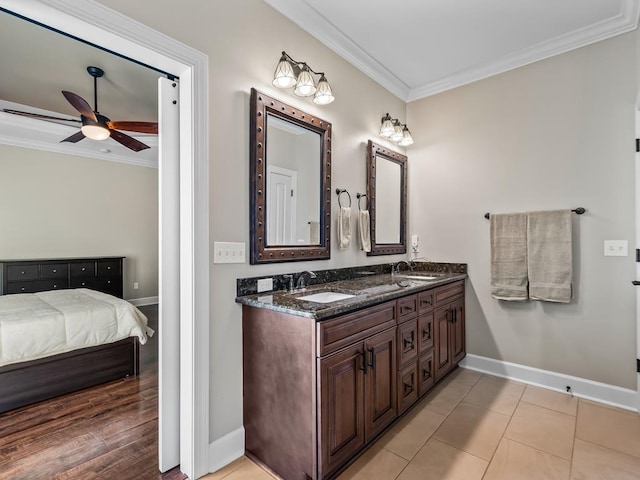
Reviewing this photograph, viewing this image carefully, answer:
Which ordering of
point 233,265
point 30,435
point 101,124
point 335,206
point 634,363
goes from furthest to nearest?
1. point 101,124
2. point 335,206
3. point 634,363
4. point 30,435
5. point 233,265

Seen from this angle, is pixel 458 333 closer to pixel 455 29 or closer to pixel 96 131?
pixel 455 29

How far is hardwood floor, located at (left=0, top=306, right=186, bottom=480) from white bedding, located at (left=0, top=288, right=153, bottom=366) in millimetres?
387

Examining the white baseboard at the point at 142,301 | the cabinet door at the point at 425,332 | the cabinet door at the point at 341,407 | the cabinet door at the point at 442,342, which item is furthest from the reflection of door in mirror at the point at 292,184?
the white baseboard at the point at 142,301

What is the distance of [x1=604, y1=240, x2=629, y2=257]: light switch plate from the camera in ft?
7.64

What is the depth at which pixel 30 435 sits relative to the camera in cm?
203

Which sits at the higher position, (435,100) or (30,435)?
(435,100)

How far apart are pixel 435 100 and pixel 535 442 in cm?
293

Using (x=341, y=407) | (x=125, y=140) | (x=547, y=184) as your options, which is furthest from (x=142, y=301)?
(x=547, y=184)

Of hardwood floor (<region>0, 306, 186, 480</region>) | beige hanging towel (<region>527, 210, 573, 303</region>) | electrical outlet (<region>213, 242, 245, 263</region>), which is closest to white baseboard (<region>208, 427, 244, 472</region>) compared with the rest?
hardwood floor (<region>0, 306, 186, 480</region>)

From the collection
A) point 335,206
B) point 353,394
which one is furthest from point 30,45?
point 353,394

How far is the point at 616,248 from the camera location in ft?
7.76

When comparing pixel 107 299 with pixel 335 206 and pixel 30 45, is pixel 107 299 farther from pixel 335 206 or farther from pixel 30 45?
pixel 335 206

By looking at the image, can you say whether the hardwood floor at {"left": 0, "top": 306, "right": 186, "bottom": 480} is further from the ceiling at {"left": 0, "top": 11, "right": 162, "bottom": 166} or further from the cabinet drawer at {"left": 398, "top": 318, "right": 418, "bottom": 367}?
the ceiling at {"left": 0, "top": 11, "right": 162, "bottom": 166}

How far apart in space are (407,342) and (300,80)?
1835 millimetres
